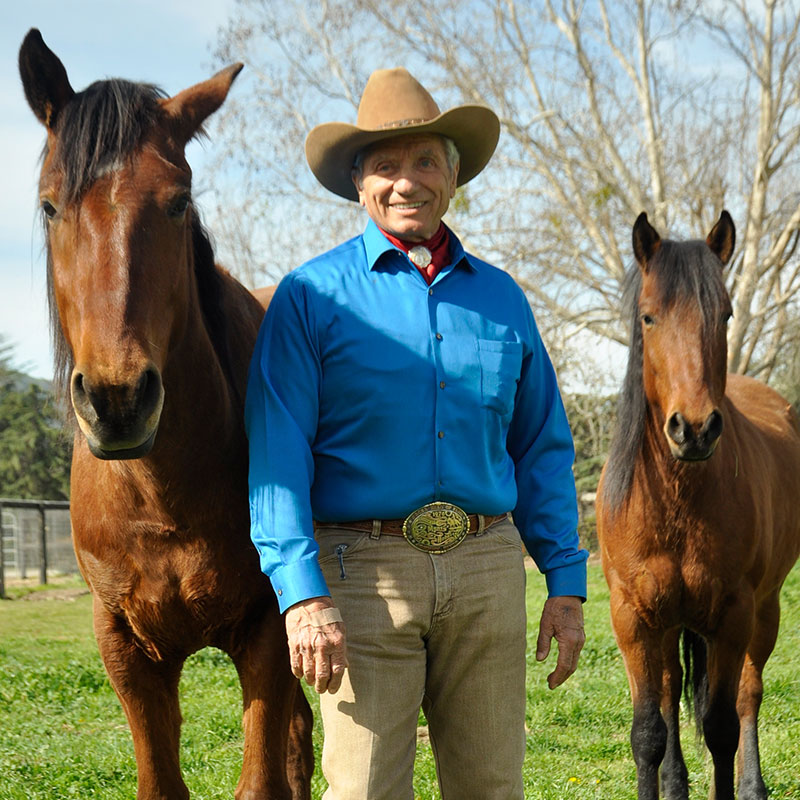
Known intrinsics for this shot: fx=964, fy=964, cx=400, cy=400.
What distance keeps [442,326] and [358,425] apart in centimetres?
37

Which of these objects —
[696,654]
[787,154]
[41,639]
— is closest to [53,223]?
[696,654]

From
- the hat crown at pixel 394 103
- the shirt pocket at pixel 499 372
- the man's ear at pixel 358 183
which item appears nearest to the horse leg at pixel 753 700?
the shirt pocket at pixel 499 372

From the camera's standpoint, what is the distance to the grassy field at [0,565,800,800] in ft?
16.0

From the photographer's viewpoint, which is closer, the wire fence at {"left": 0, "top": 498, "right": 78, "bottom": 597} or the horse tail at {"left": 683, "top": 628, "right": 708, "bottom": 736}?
the horse tail at {"left": 683, "top": 628, "right": 708, "bottom": 736}

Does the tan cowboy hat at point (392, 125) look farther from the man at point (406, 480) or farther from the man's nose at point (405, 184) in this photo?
the man's nose at point (405, 184)

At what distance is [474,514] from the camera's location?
8.71 ft

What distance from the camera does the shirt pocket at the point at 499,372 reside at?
268 cm

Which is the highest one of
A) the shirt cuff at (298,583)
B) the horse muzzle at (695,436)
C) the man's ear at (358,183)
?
the man's ear at (358,183)

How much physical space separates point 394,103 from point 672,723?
11.8 ft

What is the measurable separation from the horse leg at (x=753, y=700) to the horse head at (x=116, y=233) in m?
3.88

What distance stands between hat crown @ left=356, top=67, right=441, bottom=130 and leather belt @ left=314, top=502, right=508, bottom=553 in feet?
3.54

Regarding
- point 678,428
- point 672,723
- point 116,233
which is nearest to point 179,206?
point 116,233

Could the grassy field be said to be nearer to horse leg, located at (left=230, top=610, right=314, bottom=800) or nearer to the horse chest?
horse leg, located at (left=230, top=610, right=314, bottom=800)

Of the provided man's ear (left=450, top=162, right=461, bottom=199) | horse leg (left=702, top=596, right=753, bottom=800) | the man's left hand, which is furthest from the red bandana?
horse leg (left=702, top=596, right=753, bottom=800)
